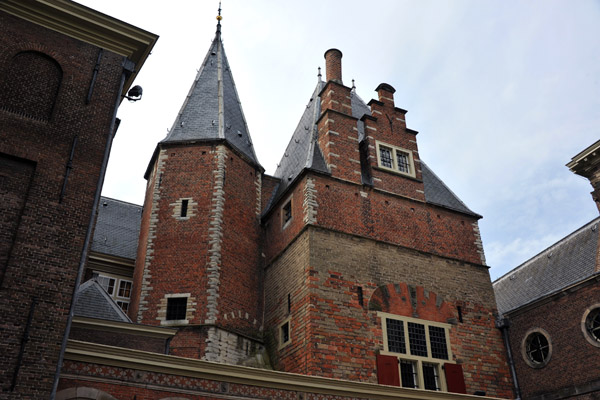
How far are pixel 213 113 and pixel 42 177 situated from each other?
13244mm

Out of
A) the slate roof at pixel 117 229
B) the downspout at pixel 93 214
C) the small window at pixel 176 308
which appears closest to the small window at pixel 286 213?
the small window at pixel 176 308

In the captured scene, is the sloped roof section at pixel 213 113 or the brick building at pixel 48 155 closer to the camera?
the brick building at pixel 48 155

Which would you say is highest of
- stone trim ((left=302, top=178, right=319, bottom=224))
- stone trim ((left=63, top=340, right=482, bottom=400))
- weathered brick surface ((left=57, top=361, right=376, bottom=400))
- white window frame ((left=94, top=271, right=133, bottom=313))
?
stone trim ((left=302, top=178, right=319, bottom=224))

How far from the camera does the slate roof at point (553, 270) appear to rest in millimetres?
20219

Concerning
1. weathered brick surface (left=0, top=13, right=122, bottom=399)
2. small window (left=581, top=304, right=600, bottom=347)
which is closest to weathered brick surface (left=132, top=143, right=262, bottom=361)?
weathered brick surface (left=0, top=13, right=122, bottom=399)

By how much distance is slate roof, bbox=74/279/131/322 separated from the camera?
14824mm

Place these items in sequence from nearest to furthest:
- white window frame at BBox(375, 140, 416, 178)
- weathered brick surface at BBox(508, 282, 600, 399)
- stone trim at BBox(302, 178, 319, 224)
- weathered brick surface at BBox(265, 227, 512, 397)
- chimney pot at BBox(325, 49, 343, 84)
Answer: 1. weathered brick surface at BBox(265, 227, 512, 397)
2. weathered brick surface at BBox(508, 282, 600, 399)
3. stone trim at BBox(302, 178, 319, 224)
4. white window frame at BBox(375, 140, 416, 178)
5. chimney pot at BBox(325, 49, 343, 84)

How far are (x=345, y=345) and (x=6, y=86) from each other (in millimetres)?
11965

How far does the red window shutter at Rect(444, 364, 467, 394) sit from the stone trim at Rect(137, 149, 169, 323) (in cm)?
1090

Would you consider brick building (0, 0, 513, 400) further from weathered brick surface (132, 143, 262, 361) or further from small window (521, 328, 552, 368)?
small window (521, 328, 552, 368)

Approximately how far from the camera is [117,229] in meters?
25.5

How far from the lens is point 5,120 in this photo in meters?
11.4

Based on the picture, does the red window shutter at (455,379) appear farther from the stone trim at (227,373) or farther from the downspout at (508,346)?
the downspout at (508,346)

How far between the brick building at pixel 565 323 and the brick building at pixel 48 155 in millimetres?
16184
